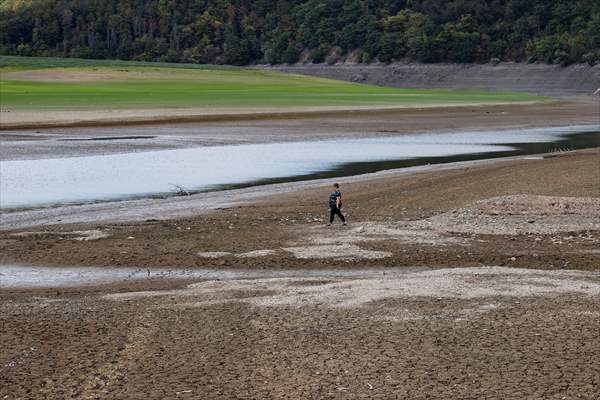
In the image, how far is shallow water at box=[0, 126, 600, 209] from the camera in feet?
101

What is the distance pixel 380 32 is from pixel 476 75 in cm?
2820

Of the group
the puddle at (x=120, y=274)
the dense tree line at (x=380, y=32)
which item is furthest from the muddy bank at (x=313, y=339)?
the dense tree line at (x=380, y=32)

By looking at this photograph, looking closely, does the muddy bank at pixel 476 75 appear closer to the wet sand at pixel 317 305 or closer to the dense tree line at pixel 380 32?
the dense tree line at pixel 380 32

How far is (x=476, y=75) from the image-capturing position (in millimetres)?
140375

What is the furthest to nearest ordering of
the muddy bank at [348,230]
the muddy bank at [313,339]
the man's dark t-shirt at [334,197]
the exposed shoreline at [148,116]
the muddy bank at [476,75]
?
the muddy bank at [476,75] → the exposed shoreline at [148,116] → the man's dark t-shirt at [334,197] → the muddy bank at [348,230] → the muddy bank at [313,339]

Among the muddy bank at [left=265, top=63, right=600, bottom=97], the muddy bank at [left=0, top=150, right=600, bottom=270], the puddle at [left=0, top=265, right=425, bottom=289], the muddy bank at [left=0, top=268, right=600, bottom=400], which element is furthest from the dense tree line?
the muddy bank at [left=0, top=268, right=600, bottom=400]

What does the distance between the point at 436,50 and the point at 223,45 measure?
49.7m

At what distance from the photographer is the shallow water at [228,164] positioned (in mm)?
30930

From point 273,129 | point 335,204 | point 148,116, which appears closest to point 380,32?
point 148,116

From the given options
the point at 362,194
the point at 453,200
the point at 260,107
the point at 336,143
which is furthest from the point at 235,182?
the point at 260,107

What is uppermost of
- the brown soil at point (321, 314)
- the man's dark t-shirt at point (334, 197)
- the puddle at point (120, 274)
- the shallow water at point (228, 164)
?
the man's dark t-shirt at point (334, 197)

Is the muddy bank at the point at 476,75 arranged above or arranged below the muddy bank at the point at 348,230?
below

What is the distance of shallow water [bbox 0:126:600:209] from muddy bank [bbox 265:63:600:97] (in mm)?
75193

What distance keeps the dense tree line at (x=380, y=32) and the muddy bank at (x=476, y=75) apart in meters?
2.32
